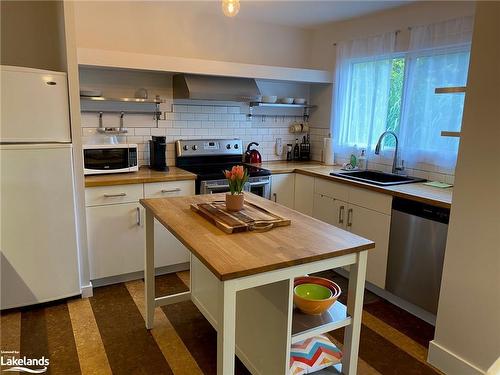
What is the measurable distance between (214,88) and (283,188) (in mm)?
1178

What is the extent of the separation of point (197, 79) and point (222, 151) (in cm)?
83

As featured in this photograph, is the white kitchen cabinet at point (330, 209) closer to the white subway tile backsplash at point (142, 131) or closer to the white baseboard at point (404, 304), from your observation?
the white baseboard at point (404, 304)

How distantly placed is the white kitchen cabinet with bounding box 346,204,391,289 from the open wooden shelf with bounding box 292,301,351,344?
1.16 metres

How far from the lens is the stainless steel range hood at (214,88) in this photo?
341 centimetres

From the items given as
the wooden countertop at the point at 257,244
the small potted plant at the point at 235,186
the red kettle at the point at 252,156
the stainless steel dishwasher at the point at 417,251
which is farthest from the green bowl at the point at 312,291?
the red kettle at the point at 252,156

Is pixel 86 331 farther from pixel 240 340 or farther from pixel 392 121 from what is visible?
pixel 392 121

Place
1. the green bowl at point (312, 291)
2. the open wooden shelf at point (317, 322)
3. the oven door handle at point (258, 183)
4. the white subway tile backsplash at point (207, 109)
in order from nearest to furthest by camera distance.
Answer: the open wooden shelf at point (317, 322) → the green bowl at point (312, 291) → the oven door handle at point (258, 183) → the white subway tile backsplash at point (207, 109)

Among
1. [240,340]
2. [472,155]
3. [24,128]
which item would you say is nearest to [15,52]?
[24,128]

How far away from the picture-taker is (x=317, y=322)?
177cm

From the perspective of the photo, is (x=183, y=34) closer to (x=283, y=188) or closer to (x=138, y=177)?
(x=138, y=177)

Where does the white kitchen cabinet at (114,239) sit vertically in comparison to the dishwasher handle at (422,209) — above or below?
below

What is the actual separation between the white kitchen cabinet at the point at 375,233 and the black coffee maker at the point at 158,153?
1730mm

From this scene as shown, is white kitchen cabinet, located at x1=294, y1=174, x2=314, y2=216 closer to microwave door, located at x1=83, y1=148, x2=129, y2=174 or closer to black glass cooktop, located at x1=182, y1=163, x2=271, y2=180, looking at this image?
black glass cooktop, located at x1=182, y1=163, x2=271, y2=180

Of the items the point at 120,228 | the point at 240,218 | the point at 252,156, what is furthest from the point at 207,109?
the point at 240,218
